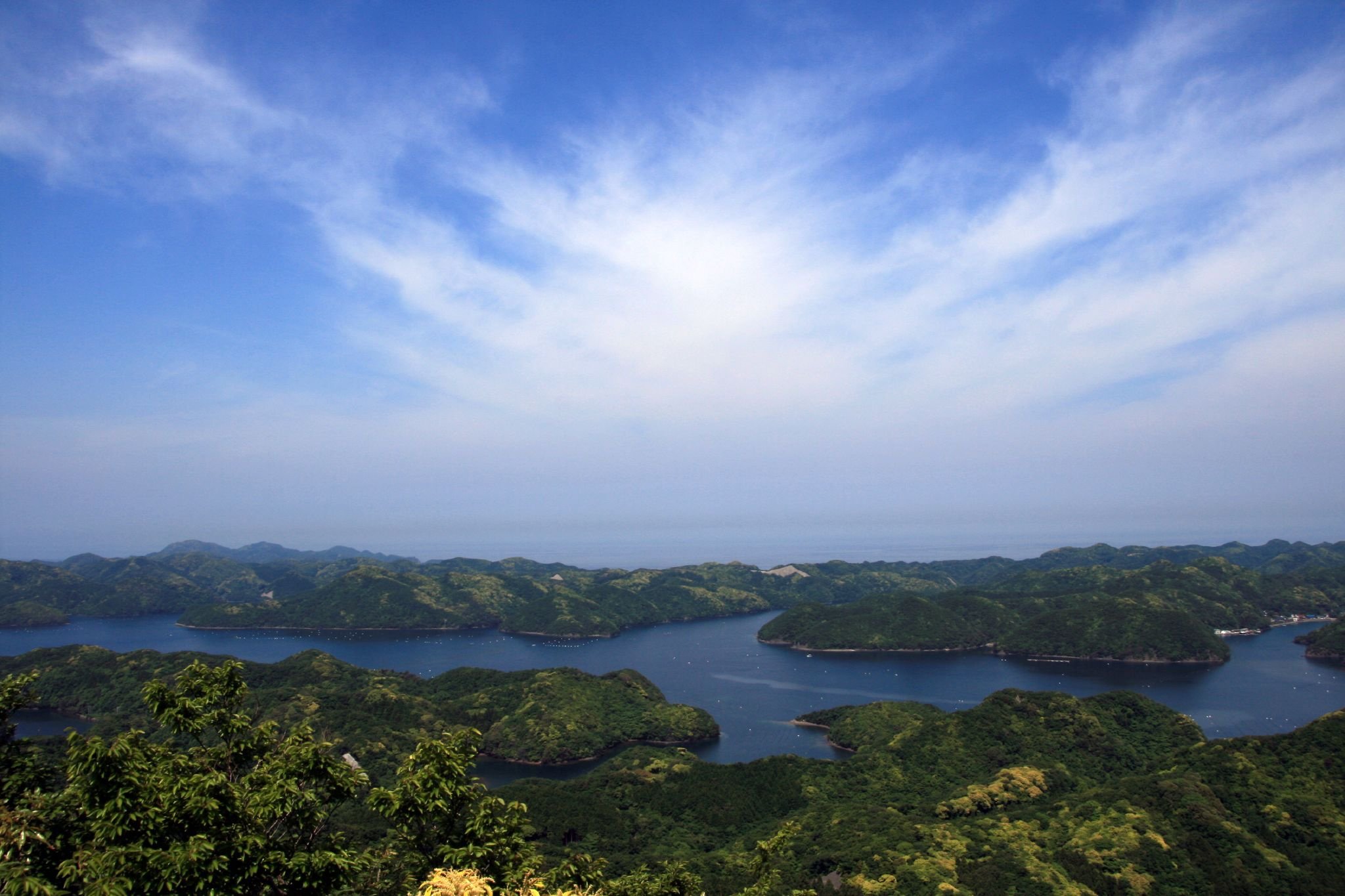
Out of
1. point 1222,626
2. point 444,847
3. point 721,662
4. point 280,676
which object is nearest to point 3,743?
point 444,847

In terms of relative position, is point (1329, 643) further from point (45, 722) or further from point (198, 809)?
point (45, 722)

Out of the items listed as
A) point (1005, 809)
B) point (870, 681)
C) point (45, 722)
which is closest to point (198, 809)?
point (1005, 809)

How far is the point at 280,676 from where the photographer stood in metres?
120

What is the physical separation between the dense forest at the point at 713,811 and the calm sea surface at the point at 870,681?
57.5 feet

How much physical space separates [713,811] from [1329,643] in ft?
587

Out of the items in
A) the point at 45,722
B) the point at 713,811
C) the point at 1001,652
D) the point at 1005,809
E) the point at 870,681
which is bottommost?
the point at 870,681

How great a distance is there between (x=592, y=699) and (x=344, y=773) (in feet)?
370

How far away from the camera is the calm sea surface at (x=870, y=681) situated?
119000 mm

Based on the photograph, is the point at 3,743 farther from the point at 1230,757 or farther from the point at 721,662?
the point at 721,662

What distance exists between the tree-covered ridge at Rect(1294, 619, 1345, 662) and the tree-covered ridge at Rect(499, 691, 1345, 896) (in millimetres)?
107403

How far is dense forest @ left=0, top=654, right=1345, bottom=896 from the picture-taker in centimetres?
1262

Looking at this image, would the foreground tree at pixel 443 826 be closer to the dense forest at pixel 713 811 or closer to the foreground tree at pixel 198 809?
the dense forest at pixel 713 811

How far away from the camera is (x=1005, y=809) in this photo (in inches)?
2648

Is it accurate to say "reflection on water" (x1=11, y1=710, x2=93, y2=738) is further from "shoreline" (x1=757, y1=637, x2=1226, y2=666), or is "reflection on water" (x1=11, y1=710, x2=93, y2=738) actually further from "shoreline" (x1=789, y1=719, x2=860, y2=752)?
"shoreline" (x1=757, y1=637, x2=1226, y2=666)
